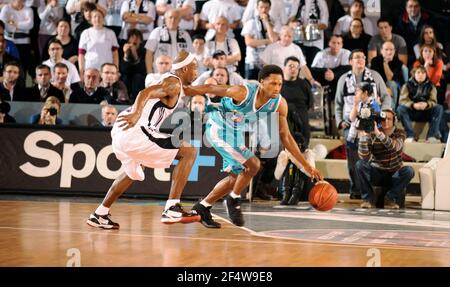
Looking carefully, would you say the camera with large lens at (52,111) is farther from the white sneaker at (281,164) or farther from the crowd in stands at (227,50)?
the white sneaker at (281,164)

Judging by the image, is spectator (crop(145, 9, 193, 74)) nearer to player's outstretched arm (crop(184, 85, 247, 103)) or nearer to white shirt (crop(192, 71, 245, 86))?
white shirt (crop(192, 71, 245, 86))

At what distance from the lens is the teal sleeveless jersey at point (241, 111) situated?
9.61 meters

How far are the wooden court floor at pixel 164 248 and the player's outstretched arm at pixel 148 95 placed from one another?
1193mm

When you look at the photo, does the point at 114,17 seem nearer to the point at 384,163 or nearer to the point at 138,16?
the point at 138,16

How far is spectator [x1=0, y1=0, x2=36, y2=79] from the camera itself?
1582cm

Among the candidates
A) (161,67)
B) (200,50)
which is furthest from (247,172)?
(200,50)

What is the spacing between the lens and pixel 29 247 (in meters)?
7.91

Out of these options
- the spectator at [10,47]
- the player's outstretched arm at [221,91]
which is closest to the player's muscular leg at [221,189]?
the player's outstretched arm at [221,91]

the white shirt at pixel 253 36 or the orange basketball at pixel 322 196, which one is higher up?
the white shirt at pixel 253 36

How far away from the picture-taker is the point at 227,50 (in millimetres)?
15070

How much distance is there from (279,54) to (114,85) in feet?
9.49

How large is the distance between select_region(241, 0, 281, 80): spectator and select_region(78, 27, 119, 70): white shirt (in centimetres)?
239

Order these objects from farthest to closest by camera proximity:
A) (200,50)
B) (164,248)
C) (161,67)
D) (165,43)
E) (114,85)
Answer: (165,43) < (200,50) < (114,85) < (161,67) < (164,248)
